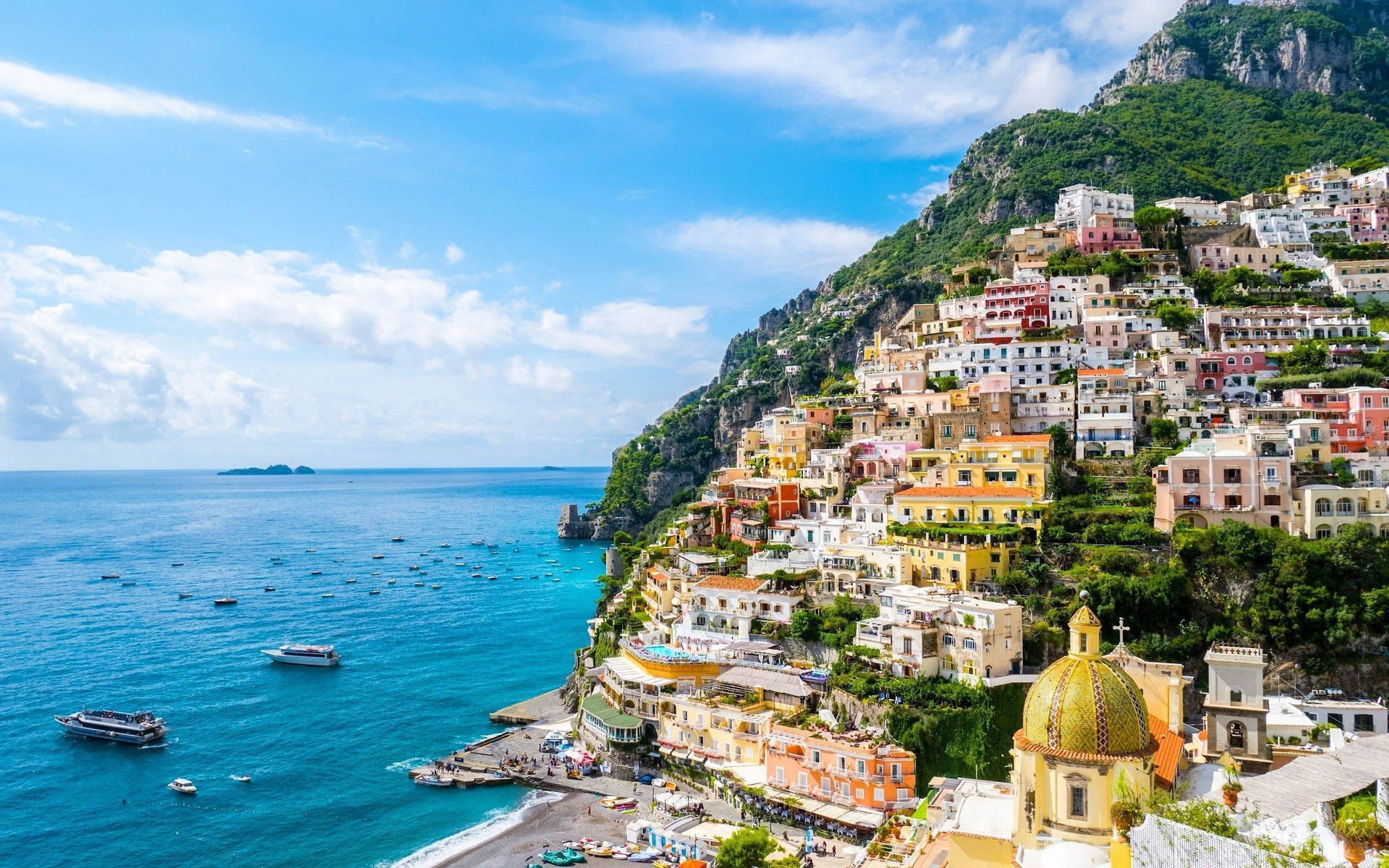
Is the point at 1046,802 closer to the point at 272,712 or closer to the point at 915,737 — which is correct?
the point at 915,737

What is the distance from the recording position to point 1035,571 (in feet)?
151

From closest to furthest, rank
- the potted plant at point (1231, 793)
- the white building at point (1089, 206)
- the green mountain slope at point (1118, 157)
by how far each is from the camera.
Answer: the potted plant at point (1231, 793), the white building at point (1089, 206), the green mountain slope at point (1118, 157)

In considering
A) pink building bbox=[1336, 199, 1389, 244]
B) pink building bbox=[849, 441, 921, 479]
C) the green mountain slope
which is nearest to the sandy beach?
pink building bbox=[849, 441, 921, 479]

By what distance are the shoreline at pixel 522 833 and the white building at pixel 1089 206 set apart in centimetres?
7492

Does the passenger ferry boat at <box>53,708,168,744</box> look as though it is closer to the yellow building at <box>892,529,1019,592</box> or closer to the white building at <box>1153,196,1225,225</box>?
the yellow building at <box>892,529,1019,592</box>

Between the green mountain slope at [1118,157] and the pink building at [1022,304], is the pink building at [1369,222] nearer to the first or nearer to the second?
the green mountain slope at [1118,157]

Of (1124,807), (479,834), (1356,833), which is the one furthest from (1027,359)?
(1356,833)

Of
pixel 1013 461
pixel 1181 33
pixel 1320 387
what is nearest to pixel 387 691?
pixel 1013 461

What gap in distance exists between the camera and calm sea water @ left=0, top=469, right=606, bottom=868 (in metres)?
42.4

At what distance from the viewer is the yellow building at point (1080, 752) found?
861 inches

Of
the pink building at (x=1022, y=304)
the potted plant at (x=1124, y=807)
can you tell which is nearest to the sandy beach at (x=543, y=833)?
the potted plant at (x=1124, y=807)

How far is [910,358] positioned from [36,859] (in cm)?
6294

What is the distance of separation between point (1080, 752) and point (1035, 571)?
25.3 m

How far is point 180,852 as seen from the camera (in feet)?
133
